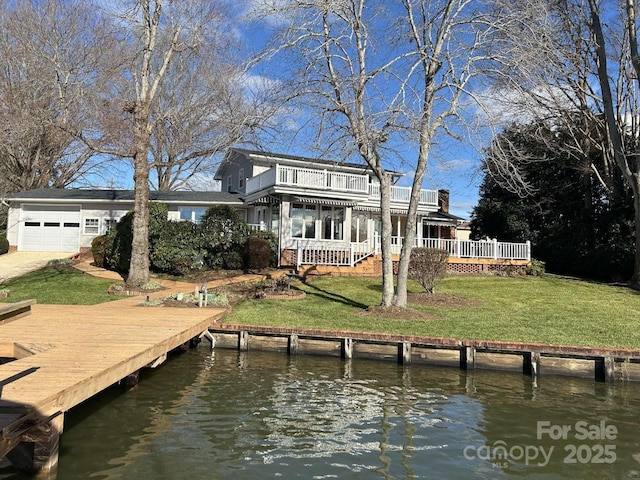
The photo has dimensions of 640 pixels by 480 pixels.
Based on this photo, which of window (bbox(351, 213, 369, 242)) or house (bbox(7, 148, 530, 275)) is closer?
house (bbox(7, 148, 530, 275))

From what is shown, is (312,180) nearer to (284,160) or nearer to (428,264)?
(284,160)

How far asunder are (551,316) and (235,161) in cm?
2311

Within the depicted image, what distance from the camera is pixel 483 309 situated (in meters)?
14.2

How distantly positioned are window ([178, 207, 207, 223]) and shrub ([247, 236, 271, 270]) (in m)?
6.80

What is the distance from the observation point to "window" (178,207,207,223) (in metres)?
26.1

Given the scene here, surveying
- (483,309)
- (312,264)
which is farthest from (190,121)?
(483,309)

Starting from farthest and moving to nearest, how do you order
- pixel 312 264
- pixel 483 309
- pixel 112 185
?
pixel 112 185, pixel 312 264, pixel 483 309

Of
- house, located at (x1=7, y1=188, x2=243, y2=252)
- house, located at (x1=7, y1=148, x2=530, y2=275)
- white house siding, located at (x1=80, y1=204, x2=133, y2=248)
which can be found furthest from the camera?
white house siding, located at (x1=80, y1=204, x2=133, y2=248)

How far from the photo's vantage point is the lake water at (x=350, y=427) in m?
5.10

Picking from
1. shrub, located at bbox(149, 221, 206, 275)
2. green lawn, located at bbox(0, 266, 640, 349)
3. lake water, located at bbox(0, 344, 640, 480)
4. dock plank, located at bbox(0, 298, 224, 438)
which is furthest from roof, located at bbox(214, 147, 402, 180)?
lake water, located at bbox(0, 344, 640, 480)

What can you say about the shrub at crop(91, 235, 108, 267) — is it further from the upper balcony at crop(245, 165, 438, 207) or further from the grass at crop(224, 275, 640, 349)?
the grass at crop(224, 275, 640, 349)

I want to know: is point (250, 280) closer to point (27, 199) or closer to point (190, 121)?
point (27, 199)

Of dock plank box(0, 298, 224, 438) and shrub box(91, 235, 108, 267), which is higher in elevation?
shrub box(91, 235, 108, 267)

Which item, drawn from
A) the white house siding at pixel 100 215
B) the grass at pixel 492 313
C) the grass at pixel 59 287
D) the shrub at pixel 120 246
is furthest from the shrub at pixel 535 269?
the white house siding at pixel 100 215
